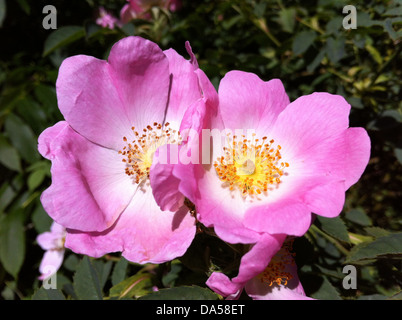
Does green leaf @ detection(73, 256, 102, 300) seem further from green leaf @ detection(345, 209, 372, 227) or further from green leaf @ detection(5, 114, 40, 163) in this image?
green leaf @ detection(345, 209, 372, 227)

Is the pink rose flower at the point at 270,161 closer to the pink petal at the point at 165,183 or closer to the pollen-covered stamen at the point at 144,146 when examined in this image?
the pink petal at the point at 165,183

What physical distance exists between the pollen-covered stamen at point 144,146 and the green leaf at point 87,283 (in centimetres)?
40

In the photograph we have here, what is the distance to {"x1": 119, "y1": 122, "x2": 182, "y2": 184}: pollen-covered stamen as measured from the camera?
1.05 m

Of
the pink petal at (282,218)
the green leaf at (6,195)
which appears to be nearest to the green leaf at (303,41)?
the pink petal at (282,218)

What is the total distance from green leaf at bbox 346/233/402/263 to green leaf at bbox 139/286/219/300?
361 millimetres

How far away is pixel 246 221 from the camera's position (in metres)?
0.84

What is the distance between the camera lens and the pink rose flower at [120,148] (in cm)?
83

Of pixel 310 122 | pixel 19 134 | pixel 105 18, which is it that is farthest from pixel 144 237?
pixel 105 18

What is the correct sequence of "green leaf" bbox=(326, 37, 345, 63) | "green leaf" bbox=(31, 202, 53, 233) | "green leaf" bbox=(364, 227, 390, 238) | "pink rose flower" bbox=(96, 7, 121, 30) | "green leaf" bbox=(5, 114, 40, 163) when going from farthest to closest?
"pink rose flower" bbox=(96, 7, 121, 30), "green leaf" bbox=(31, 202, 53, 233), "green leaf" bbox=(5, 114, 40, 163), "green leaf" bbox=(326, 37, 345, 63), "green leaf" bbox=(364, 227, 390, 238)

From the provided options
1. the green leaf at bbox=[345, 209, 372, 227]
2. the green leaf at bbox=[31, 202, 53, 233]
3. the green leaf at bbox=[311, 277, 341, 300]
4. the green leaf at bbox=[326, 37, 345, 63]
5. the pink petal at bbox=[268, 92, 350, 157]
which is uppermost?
the green leaf at bbox=[326, 37, 345, 63]

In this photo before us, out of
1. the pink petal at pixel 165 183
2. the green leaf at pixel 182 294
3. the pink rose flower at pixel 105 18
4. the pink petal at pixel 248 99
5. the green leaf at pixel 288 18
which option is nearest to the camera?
the pink petal at pixel 165 183

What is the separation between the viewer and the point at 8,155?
186 cm

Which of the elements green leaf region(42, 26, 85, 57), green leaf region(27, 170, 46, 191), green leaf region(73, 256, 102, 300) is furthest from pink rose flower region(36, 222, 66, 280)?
green leaf region(42, 26, 85, 57)
